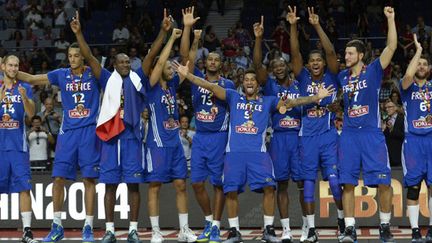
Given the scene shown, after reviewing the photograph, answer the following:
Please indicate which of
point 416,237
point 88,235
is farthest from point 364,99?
point 88,235

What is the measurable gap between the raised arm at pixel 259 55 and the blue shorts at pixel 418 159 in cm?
222

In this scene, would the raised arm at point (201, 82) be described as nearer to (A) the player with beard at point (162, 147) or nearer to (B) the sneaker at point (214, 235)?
(A) the player with beard at point (162, 147)

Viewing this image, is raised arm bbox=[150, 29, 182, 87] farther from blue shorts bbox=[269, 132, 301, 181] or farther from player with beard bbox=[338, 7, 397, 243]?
player with beard bbox=[338, 7, 397, 243]

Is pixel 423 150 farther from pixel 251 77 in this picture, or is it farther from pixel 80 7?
pixel 80 7

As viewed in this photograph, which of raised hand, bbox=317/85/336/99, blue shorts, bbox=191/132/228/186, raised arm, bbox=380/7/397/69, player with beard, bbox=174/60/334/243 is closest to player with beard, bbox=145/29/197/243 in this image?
blue shorts, bbox=191/132/228/186

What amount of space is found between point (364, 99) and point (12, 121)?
16.3ft

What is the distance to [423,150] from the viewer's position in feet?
40.4

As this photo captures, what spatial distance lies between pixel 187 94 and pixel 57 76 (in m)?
7.97

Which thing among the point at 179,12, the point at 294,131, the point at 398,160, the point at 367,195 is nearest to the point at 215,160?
the point at 294,131

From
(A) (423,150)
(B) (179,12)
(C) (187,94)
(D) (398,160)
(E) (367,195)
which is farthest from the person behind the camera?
(B) (179,12)

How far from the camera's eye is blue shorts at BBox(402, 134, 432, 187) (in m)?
12.3

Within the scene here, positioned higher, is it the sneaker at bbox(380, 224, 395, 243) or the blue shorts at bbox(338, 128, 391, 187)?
the blue shorts at bbox(338, 128, 391, 187)

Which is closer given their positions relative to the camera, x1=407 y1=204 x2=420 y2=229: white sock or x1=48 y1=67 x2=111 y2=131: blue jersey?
x1=407 y1=204 x2=420 y2=229: white sock

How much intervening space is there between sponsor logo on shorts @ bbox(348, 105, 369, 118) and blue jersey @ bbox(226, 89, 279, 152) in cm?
108
